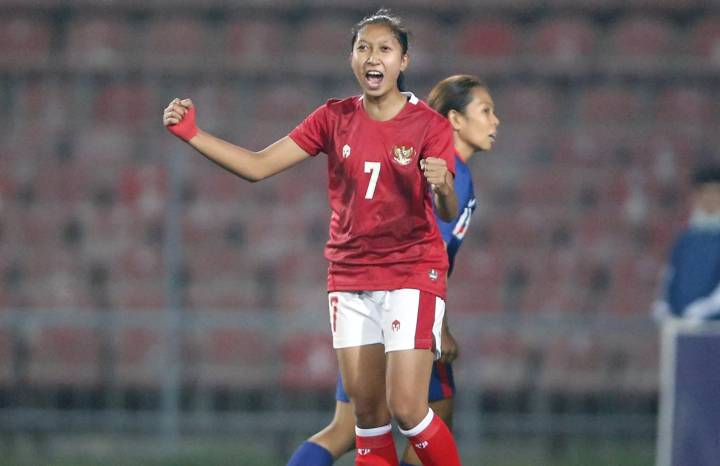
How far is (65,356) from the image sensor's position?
8.23m

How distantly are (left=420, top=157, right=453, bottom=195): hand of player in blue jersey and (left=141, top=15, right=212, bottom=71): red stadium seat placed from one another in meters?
5.87

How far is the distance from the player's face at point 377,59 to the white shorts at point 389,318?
2.14 ft

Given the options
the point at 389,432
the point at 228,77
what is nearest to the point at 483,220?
the point at 228,77

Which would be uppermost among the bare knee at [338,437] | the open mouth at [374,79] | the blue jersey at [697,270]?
the open mouth at [374,79]

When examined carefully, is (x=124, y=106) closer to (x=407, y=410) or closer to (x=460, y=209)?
(x=460, y=209)

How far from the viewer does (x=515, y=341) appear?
8.32 m

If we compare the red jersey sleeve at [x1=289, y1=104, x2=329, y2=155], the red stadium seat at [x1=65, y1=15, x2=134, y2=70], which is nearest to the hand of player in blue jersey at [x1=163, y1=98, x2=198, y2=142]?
the red jersey sleeve at [x1=289, y1=104, x2=329, y2=155]

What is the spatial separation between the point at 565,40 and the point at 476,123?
17.2ft

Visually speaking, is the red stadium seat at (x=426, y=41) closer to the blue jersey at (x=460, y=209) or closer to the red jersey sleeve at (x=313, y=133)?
the blue jersey at (x=460, y=209)

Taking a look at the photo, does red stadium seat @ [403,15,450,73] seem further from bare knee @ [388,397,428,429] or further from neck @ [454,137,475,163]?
bare knee @ [388,397,428,429]

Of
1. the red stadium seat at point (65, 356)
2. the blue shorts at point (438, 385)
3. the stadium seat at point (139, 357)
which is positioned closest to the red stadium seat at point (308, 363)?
the stadium seat at point (139, 357)

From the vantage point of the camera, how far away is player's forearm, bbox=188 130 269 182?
4.26 meters

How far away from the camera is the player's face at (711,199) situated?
7531 millimetres

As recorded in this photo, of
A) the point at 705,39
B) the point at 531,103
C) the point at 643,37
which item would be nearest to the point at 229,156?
the point at 531,103
